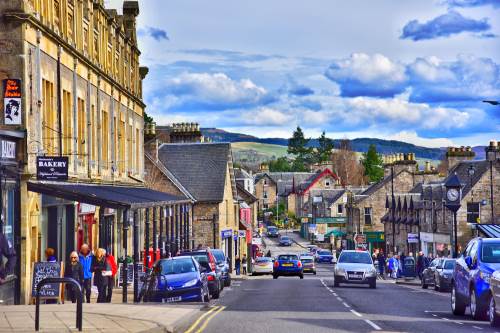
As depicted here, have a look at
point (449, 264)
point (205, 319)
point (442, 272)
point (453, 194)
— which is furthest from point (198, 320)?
point (453, 194)

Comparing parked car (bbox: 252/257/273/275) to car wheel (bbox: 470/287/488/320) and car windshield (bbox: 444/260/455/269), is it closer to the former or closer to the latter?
car windshield (bbox: 444/260/455/269)

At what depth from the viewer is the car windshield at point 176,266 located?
92.6ft

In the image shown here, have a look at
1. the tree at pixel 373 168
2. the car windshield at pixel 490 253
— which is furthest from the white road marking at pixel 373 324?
the tree at pixel 373 168

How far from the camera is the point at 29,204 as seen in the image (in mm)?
26391

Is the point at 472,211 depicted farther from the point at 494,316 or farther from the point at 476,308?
the point at 494,316

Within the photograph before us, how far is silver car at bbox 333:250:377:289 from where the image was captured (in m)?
40.8

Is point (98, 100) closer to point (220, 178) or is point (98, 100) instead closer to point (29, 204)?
point (29, 204)

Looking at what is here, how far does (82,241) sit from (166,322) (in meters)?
15.7

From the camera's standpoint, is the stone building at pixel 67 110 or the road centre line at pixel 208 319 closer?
the road centre line at pixel 208 319

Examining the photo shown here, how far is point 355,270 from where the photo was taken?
41000mm

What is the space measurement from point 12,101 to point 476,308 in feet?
42.8

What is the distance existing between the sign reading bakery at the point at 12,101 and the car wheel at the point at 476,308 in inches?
494

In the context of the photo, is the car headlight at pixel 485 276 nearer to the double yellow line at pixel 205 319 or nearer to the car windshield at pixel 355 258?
the double yellow line at pixel 205 319

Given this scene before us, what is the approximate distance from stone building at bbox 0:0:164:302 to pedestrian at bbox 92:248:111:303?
1.73 m
